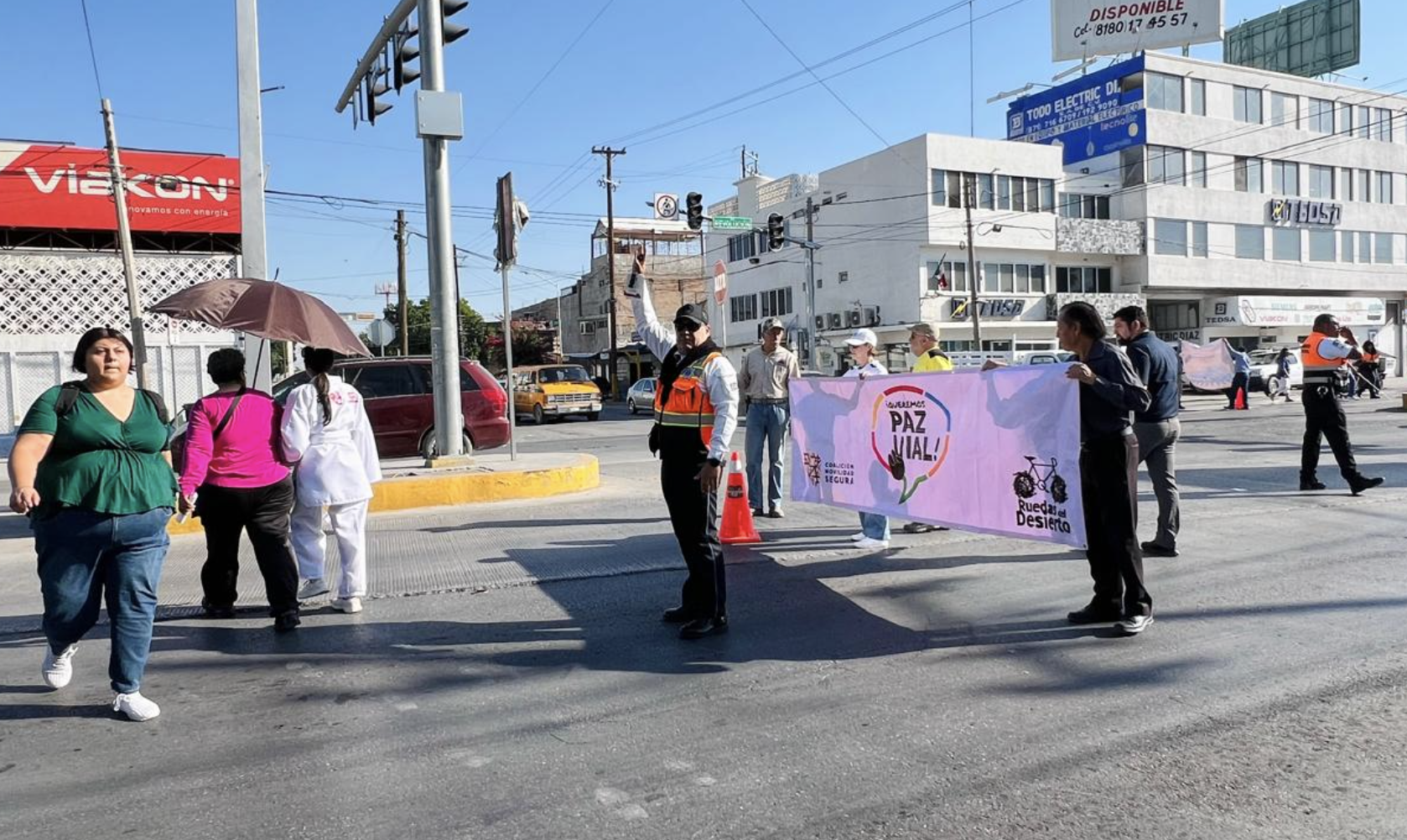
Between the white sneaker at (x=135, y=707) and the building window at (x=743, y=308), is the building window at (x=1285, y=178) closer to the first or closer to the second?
the building window at (x=743, y=308)

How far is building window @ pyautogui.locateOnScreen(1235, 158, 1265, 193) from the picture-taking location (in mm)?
49406

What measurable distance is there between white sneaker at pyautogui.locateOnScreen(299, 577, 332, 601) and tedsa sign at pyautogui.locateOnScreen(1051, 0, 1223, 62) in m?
50.0

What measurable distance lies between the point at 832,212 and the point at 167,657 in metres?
44.5

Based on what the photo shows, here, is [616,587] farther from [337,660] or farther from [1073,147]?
[1073,147]

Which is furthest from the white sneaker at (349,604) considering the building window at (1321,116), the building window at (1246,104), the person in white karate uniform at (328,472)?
the building window at (1321,116)

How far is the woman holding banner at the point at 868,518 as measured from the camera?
7480 mm

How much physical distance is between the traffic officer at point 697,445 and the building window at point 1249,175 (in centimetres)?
5319

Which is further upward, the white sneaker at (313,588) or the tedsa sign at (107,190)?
the tedsa sign at (107,190)

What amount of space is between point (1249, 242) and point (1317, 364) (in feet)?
153

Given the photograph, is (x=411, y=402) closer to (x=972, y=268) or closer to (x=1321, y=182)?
(x=972, y=268)

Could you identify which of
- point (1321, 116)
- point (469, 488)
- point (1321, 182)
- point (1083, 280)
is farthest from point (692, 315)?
point (1321, 116)

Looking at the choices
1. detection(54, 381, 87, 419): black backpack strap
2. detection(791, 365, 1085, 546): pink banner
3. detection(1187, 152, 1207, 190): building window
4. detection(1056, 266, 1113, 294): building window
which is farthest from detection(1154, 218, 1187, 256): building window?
detection(54, 381, 87, 419): black backpack strap

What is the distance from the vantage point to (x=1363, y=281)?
175 feet

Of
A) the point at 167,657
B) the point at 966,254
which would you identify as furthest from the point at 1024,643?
the point at 966,254
